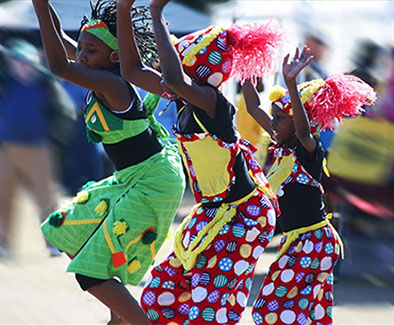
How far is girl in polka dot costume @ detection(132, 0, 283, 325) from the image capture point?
11.9 feet

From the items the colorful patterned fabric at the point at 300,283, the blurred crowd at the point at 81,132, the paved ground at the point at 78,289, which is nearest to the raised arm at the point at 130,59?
the colorful patterned fabric at the point at 300,283

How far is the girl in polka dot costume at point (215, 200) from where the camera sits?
3.62m

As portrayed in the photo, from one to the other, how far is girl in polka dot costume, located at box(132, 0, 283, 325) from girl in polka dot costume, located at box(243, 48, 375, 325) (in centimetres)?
46

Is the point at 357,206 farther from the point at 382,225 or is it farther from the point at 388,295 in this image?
the point at 388,295

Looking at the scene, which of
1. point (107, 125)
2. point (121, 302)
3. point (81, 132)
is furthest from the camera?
point (81, 132)

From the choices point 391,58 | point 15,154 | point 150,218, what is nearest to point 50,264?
point 15,154

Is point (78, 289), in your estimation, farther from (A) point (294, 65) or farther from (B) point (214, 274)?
(A) point (294, 65)

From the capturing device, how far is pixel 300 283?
4.22 meters

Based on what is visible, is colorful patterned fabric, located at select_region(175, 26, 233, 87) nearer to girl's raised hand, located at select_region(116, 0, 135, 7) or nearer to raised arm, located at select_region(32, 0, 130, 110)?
girl's raised hand, located at select_region(116, 0, 135, 7)

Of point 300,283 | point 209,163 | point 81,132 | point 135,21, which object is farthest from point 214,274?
point 81,132

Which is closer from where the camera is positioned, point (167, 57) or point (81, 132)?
point (167, 57)

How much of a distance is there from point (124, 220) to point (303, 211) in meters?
0.94

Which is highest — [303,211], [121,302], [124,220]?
[124,220]

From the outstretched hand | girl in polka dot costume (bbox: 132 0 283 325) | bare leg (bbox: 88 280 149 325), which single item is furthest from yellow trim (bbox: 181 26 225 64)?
bare leg (bbox: 88 280 149 325)
